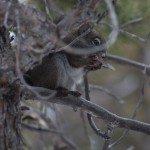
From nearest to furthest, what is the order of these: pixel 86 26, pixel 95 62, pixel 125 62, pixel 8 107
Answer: pixel 8 107 → pixel 86 26 → pixel 95 62 → pixel 125 62

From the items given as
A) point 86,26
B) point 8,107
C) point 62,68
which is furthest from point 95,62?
point 8,107

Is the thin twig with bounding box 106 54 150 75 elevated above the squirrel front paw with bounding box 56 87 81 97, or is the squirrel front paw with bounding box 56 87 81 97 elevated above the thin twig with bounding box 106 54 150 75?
the squirrel front paw with bounding box 56 87 81 97

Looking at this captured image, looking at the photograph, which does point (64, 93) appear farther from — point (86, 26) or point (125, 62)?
point (125, 62)

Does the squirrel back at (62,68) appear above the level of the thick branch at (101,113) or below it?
above

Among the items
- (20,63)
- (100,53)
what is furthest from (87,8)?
(100,53)

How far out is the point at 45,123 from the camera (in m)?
4.12

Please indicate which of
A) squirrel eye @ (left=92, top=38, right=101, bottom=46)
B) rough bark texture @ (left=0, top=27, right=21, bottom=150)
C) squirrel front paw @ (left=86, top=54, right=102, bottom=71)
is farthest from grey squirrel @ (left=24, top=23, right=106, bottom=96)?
rough bark texture @ (left=0, top=27, right=21, bottom=150)

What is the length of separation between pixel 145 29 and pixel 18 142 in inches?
74.6

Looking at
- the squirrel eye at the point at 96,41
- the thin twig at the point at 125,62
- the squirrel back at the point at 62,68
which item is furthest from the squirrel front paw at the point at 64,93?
the thin twig at the point at 125,62

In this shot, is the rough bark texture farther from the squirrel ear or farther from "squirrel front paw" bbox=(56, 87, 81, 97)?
the squirrel ear

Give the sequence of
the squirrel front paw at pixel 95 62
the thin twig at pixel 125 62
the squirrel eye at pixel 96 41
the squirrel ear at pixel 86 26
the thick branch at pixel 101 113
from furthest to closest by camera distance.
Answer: the thin twig at pixel 125 62 → the squirrel eye at pixel 96 41 → the squirrel front paw at pixel 95 62 → the thick branch at pixel 101 113 → the squirrel ear at pixel 86 26

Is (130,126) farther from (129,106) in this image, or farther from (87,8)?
(129,106)

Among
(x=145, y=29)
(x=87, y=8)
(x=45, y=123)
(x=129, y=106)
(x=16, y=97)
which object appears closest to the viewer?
(x=87, y=8)

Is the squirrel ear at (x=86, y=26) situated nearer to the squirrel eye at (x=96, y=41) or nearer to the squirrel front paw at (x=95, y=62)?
the squirrel front paw at (x=95, y=62)
